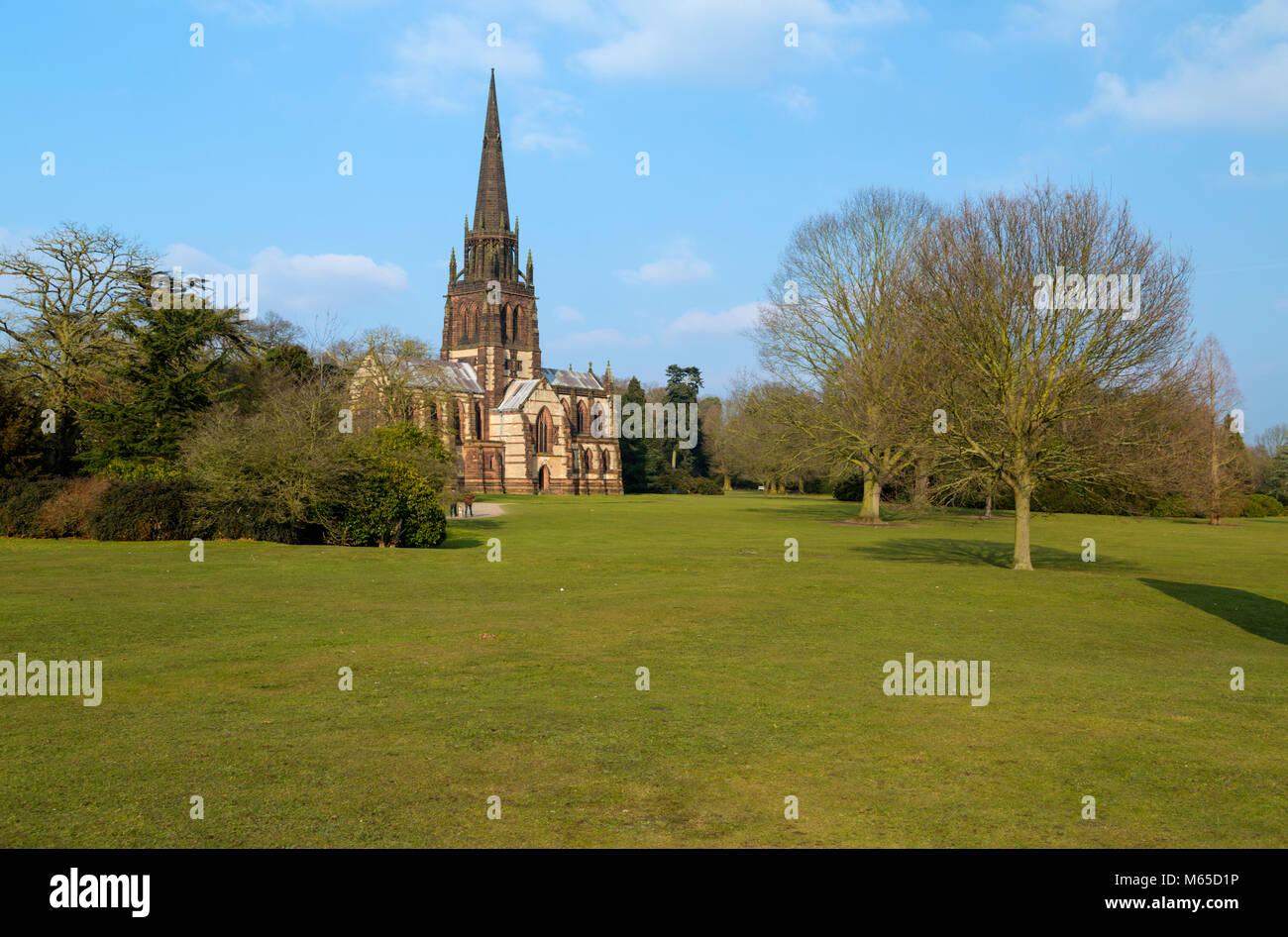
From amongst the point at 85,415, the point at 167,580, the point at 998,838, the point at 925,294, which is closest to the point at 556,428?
the point at 85,415

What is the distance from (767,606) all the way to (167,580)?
12.1 m

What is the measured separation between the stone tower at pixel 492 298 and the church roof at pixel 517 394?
0.89 m

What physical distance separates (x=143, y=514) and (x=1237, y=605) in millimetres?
28416

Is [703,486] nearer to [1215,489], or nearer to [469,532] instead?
[1215,489]

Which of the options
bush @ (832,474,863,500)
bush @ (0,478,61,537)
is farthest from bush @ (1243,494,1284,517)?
bush @ (0,478,61,537)

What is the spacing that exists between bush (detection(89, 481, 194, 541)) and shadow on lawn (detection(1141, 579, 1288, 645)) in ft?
87.6

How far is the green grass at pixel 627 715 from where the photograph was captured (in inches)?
253

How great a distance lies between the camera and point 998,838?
6223 millimetres

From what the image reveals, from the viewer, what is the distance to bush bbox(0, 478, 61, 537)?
28.6 meters

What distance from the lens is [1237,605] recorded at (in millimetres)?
19031

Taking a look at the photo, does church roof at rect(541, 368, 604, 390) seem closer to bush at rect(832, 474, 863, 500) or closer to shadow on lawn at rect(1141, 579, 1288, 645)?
bush at rect(832, 474, 863, 500)

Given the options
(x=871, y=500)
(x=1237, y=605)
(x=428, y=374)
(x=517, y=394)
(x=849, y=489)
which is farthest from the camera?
(x=517, y=394)

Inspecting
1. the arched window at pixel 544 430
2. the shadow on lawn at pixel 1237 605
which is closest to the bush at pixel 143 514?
the shadow on lawn at pixel 1237 605

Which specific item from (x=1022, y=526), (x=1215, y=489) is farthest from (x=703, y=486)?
(x=1022, y=526)
